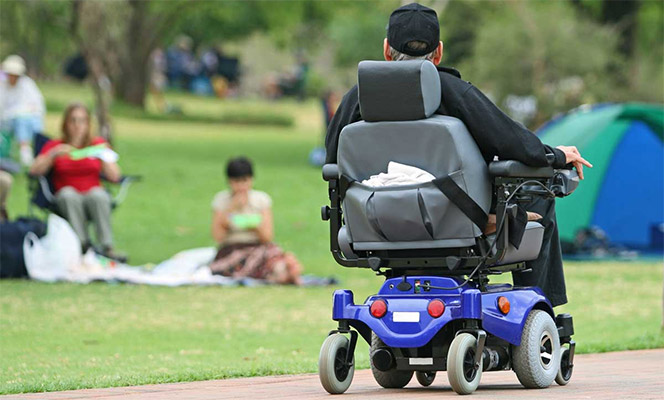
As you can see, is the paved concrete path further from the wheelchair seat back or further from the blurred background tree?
the blurred background tree

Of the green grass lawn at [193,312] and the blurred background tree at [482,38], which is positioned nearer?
the green grass lawn at [193,312]

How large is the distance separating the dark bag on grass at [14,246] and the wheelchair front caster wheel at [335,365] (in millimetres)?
7476

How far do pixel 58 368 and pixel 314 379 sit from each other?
1468mm

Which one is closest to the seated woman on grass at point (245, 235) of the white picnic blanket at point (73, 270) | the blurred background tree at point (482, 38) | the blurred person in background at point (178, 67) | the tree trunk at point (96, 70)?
the white picnic blanket at point (73, 270)

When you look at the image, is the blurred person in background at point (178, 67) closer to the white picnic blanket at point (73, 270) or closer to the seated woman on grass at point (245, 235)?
the white picnic blanket at point (73, 270)

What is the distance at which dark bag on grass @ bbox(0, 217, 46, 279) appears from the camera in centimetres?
1299

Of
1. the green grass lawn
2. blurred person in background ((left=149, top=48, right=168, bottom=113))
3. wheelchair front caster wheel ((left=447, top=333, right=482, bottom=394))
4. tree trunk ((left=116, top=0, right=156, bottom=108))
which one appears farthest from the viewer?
blurred person in background ((left=149, top=48, right=168, bottom=113))

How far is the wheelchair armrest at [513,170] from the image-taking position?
19.3 ft

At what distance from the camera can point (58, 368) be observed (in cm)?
741

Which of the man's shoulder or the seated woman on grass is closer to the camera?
the man's shoulder

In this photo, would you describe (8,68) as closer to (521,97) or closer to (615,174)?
(615,174)

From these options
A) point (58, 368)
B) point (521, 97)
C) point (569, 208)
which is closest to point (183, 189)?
point (569, 208)

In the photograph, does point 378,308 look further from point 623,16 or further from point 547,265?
point 623,16

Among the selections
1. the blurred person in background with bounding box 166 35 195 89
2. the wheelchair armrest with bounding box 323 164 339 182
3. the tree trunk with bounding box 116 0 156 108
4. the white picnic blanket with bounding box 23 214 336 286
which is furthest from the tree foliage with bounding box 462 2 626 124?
the blurred person in background with bounding box 166 35 195 89
